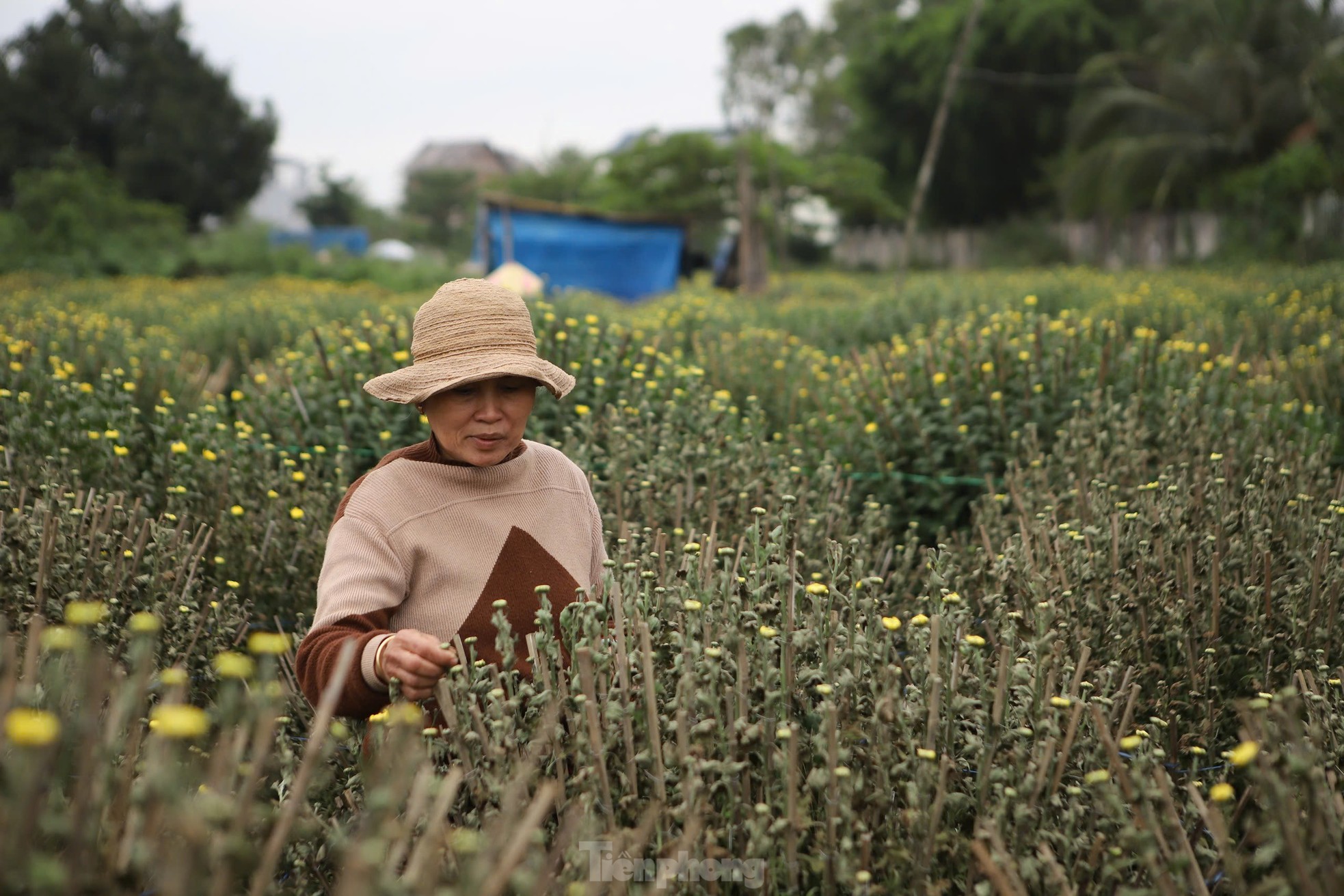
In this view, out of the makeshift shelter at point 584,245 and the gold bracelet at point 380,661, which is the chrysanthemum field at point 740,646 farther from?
the makeshift shelter at point 584,245

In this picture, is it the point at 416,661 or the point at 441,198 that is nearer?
the point at 416,661

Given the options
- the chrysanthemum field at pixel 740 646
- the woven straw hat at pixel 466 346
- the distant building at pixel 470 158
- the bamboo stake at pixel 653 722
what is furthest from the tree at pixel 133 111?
the distant building at pixel 470 158

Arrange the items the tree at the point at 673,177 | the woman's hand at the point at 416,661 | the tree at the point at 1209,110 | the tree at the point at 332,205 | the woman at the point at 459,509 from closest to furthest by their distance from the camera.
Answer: the woman's hand at the point at 416,661
the woman at the point at 459,509
the tree at the point at 1209,110
the tree at the point at 673,177
the tree at the point at 332,205

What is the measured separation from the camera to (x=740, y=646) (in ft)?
5.62

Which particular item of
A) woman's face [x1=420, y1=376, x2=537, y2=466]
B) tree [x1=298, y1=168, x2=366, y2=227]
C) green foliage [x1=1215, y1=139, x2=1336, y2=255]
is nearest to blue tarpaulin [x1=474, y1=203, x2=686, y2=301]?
green foliage [x1=1215, y1=139, x2=1336, y2=255]

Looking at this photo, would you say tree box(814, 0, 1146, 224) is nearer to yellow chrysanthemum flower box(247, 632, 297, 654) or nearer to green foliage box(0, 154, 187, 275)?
green foliage box(0, 154, 187, 275)

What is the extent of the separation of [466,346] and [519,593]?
505 mm

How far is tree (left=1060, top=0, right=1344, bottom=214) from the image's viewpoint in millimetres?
22125

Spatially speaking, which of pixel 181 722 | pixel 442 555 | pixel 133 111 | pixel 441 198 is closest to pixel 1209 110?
pixel 442 555

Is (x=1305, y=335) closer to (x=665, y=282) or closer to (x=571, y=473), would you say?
(x=571, y=473)

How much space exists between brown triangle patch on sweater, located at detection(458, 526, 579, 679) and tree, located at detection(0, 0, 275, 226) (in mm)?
33809

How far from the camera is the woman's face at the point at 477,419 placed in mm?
2113

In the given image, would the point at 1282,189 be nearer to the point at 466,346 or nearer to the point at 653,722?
the point at 466,346

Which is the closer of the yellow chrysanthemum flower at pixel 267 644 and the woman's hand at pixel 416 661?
the yellow chrysanthemum flower at pixel 267 644
